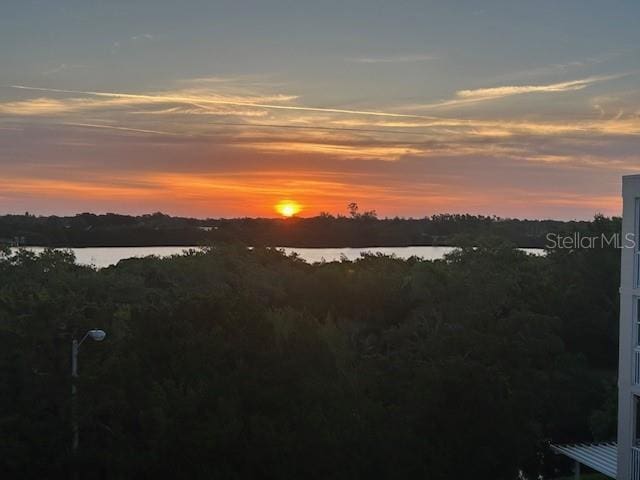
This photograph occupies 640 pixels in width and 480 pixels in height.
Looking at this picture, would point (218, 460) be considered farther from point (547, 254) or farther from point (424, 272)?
point (547, 254)

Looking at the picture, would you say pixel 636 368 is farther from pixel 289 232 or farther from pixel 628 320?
pixel 289 232

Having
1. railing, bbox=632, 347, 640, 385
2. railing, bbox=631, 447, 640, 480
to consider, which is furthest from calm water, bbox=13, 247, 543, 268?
railing, bbox=632, 347, 640, 385

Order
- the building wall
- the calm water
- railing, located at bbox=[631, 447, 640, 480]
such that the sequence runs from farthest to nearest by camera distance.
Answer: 1. the calm water
2. railing, located at bbox=[631, 447, 640, 480]
3. the building wall

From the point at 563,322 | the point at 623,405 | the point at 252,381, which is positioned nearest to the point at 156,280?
the point at 563,322

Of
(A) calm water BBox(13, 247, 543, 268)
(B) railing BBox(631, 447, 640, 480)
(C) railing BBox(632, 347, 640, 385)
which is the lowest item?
(B) railing BBox(631, 447, 640, 480)

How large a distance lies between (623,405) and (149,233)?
6826cm

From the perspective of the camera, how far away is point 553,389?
2950 cm

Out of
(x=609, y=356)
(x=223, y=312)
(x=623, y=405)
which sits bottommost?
(x=609, y=356)

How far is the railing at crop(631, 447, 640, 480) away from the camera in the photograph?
16250mm

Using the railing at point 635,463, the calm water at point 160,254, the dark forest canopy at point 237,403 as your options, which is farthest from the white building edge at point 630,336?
the calm water at point 160,254

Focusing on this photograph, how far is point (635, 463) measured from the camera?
1636 cm

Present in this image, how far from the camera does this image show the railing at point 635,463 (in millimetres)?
16250

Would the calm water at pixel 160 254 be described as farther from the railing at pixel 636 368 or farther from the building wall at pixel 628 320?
the railing at pixel 636 368

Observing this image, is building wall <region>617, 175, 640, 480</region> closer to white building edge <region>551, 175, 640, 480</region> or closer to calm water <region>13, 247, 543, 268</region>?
white building edge <region>551, 175, 640, 480</region>
